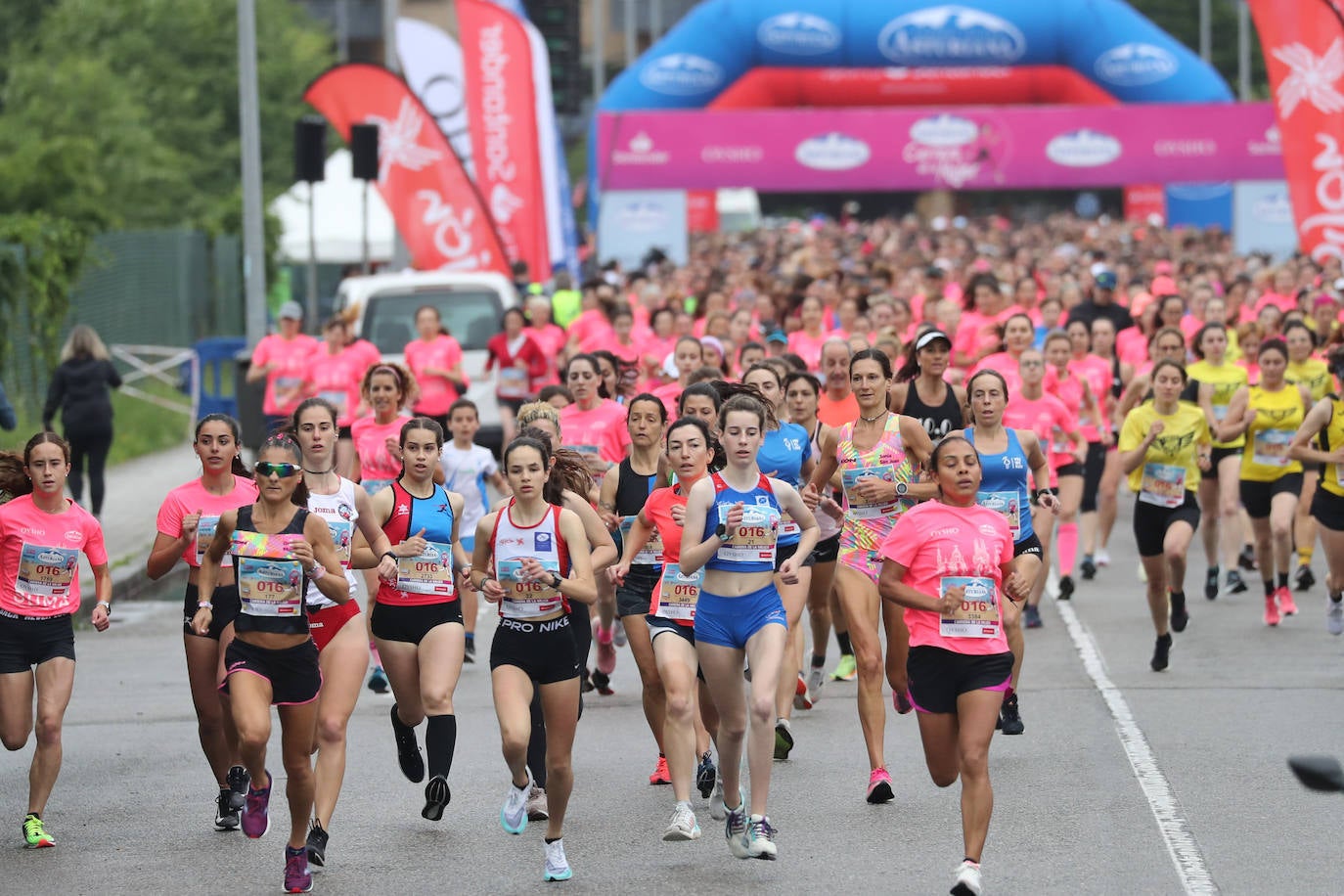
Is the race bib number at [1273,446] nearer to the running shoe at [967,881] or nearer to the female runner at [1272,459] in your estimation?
the female runner at [1272,459]

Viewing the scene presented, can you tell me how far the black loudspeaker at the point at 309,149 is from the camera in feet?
70.3

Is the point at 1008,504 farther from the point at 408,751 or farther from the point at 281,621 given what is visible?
the point at 281,621

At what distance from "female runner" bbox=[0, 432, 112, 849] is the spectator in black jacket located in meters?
9.22

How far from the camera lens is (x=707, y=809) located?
877cm

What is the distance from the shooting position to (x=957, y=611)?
A: 23.7 feet

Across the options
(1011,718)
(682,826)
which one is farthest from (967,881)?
(1011,718)

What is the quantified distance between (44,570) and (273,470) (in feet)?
4.47

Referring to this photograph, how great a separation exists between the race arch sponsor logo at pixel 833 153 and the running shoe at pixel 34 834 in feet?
113

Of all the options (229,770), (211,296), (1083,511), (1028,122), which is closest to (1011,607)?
(229,770)

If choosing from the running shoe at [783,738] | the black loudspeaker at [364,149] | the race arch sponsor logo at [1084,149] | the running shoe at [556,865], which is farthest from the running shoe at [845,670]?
the race arch sponsor logo at [1084,149]

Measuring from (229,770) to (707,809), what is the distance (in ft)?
6.28

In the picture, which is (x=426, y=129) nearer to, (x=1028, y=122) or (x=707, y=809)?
(x=707, y=809)

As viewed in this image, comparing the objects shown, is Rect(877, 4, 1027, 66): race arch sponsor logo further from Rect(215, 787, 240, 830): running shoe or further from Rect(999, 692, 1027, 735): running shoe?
Rect(215, 787, 240, 830): running shoe

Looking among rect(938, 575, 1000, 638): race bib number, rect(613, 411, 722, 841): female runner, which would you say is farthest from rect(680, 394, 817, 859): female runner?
rect(938, 575, 1000, 638): race bib number
